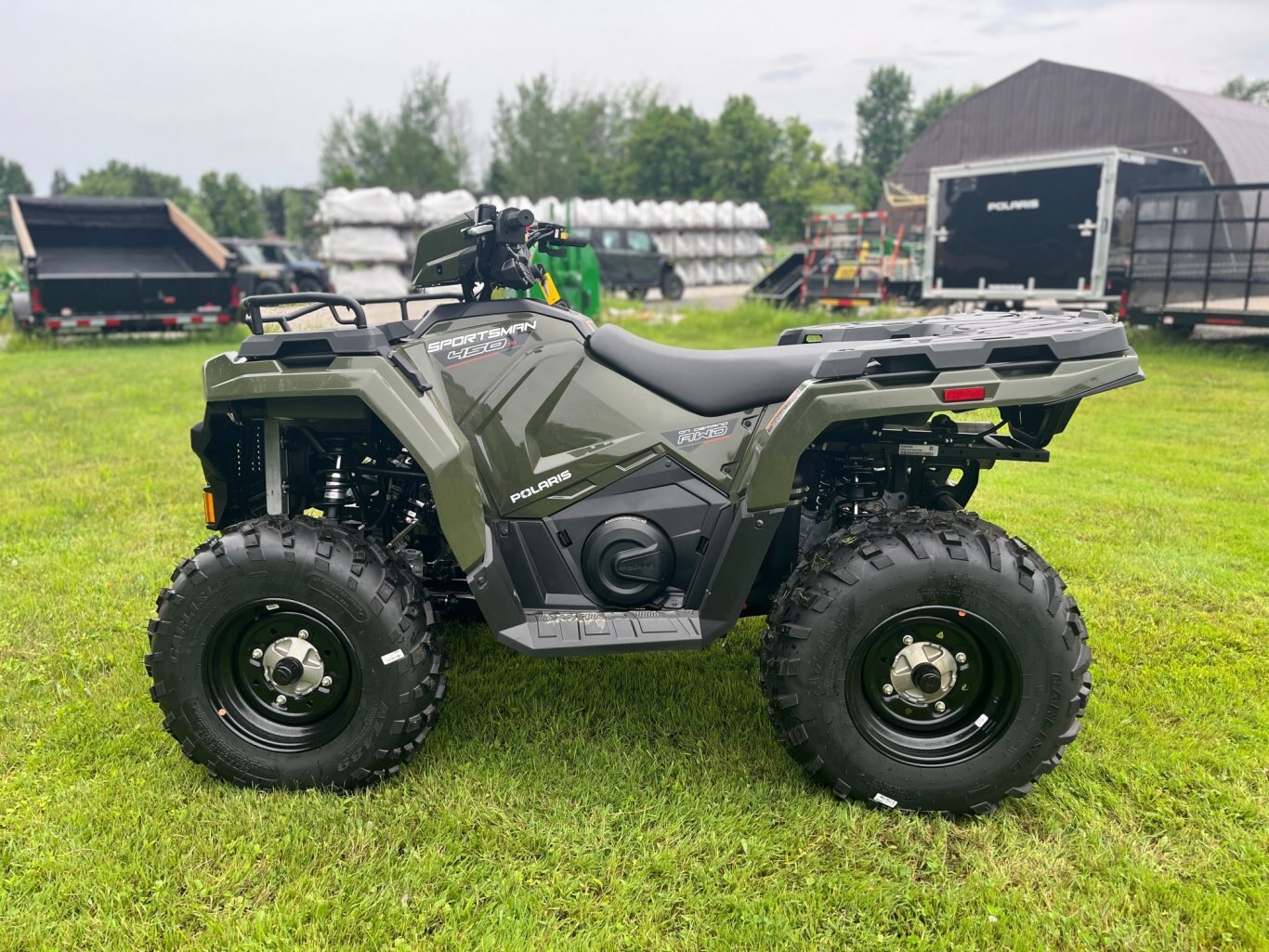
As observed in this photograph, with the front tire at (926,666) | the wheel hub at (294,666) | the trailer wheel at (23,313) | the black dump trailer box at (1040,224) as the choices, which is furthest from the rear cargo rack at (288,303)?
the trailer wheel at (23,313)

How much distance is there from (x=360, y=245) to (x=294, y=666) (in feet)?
75.8

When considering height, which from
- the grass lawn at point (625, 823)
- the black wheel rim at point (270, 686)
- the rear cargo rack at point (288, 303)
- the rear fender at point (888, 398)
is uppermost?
the rear cargo rack at point (288, 303)

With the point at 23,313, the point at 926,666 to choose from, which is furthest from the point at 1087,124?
the point at 926,666

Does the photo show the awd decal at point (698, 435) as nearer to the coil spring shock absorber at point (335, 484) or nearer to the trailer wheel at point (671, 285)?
the coil spring shock absorber at point (335, 484)

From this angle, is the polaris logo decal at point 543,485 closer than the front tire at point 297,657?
No

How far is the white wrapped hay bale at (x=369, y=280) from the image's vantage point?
23.4 m

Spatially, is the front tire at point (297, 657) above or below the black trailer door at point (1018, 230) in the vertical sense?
below

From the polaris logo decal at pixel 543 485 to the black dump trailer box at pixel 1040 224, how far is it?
12.6 meters

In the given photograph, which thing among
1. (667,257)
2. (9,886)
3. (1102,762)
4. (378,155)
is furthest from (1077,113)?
(378,155)

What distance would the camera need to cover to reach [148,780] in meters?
2.71

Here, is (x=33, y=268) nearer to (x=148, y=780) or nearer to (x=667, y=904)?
(x=148, y=780)

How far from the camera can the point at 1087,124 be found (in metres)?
23.0

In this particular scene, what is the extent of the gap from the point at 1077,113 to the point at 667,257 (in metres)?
11.5

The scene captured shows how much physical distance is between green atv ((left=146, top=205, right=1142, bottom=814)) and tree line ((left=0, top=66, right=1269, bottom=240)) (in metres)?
45.1
